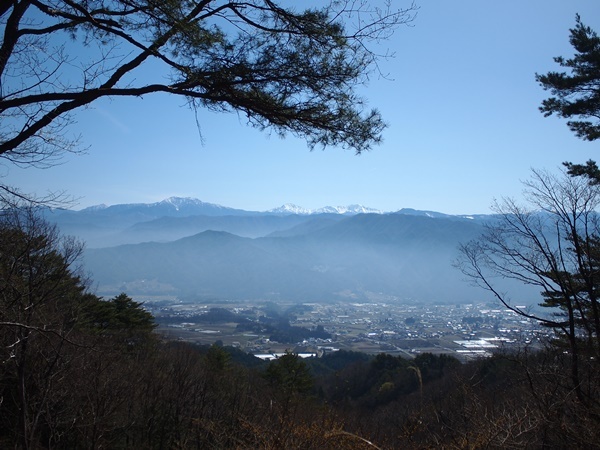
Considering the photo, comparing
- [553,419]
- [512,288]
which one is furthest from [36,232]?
[512,288]

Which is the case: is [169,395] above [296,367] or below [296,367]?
below

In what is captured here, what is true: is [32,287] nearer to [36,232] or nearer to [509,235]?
[36,232]

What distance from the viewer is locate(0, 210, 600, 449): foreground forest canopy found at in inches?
163

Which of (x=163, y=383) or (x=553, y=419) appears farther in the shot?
(x=163, y=383)

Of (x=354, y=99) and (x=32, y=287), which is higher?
(x=354, y=99)

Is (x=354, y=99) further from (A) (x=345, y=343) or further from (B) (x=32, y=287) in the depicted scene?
(A) (x=345, y=343)

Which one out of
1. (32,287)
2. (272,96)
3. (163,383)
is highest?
(272,96)

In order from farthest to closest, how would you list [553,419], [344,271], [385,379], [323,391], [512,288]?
[344,271] < [512,288] < [385,379] < [323,391] < [553,419]

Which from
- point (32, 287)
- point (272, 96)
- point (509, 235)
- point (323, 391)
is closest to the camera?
point (272, 96)

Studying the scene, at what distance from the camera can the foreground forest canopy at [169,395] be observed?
414 centimetres

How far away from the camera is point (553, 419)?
452cm

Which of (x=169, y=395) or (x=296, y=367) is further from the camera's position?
(x=169, y=395)

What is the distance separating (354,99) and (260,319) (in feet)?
278

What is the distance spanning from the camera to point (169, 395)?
14602 millimetres
